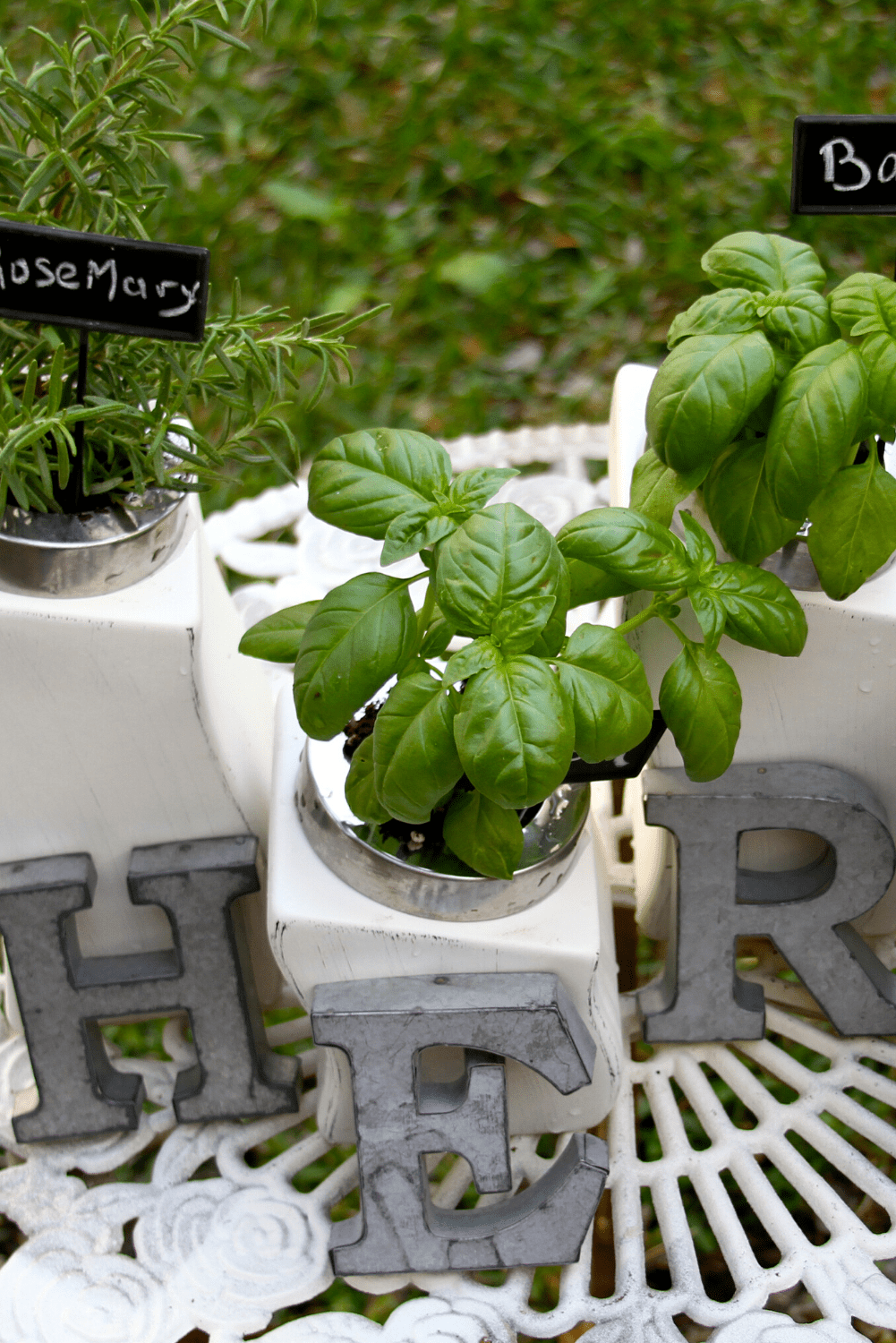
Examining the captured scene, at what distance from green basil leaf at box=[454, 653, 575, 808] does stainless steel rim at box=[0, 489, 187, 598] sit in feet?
0.72

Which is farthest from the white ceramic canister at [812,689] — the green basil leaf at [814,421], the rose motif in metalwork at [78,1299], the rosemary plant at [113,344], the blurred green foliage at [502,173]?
the blurred green foliage at [502,173]

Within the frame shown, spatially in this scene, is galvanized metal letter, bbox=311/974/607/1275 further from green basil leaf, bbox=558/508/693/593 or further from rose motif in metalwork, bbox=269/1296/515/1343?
green basil leaf, bbox=558/508/693/593

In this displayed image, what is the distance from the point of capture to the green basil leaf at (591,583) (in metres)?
0.71

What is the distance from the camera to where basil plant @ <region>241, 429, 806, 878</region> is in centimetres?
62

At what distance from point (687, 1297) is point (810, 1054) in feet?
1.64

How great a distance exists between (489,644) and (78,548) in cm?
23

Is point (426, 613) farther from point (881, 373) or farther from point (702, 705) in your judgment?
point (881, 373)

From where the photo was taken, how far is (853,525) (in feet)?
2.31

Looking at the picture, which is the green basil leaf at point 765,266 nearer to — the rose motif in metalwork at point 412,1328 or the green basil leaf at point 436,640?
the green basil leaf at point 436,640

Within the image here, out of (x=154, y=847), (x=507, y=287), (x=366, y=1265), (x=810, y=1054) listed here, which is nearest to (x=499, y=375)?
(x=507, y=287)


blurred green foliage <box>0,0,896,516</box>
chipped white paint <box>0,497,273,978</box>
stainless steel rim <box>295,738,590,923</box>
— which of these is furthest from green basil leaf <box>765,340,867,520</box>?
blurred green foliage <box>0,0,896,516</box>

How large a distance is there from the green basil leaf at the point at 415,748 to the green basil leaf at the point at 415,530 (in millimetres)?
63

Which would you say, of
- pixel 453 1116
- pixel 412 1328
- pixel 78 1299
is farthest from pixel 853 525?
pixel 78 1299

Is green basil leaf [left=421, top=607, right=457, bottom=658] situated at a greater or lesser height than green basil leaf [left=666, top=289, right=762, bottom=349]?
lesser
